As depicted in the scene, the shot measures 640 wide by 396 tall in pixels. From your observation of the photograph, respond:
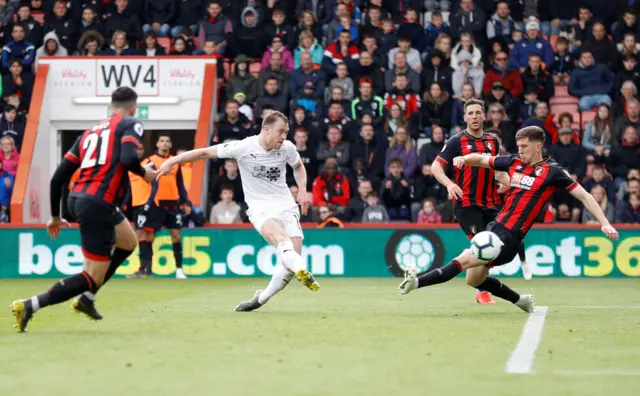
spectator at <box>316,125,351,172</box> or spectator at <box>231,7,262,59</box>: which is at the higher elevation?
spectator at <box>231,7,262,59</box>

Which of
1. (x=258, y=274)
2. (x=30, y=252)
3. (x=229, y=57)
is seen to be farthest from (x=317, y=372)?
(x=229, y=57)

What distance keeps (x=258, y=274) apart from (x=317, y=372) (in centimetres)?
1312

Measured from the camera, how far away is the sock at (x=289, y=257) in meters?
10.7

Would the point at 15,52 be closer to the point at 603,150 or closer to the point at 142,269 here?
the point at 142,269

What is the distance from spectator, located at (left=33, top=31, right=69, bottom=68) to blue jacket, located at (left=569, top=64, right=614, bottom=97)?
33.1ft

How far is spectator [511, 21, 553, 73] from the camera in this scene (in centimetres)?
2323

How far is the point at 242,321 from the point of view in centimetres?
1036

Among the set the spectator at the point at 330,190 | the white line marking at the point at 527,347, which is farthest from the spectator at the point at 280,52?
the white line marking at the point at 527,347

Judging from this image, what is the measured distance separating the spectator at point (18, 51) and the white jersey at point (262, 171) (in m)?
13.8

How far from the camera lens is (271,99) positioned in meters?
22.8

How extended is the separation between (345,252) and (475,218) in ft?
25.4

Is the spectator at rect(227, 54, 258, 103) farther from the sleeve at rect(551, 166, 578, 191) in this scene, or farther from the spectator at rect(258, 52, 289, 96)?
the sleeve at rect(551, 166, 578, 191)

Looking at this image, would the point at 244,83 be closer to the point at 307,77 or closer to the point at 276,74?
the point at 276,74

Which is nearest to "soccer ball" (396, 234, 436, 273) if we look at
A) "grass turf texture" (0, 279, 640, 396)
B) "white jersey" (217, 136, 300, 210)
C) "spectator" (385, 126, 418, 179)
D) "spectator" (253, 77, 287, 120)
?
"spectator" (385, 126, 418, 179)
